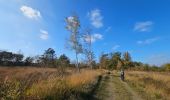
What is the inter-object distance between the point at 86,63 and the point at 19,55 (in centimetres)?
1980

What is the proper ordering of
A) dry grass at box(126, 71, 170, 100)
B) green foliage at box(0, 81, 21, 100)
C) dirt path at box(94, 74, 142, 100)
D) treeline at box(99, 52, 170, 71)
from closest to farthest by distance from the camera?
1. green foliage at box(0, 81, 21, 100)
2. dirt path at box(94, 74, 142, 100)
3. dry grass at box(126, 71, 170, 100)
4. treeline at box(99, 52, 170, 71)

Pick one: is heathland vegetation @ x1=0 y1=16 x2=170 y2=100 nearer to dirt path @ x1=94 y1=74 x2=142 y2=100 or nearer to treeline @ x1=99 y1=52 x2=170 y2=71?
dirt path @ x1=94 y1=74 x2=142 y2=100

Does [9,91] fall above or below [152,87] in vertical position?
below

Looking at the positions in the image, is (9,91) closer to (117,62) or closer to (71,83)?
(71,83)

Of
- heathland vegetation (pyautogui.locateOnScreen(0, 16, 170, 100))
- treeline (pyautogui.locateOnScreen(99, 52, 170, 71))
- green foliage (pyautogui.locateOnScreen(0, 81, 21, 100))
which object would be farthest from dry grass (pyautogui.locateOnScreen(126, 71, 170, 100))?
treeline (pyautogui.locateOnScreen(99, 52, 170, 71))

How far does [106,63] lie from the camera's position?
273ft

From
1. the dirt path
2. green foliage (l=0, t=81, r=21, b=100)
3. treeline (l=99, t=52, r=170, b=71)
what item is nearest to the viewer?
green foliage (l=0, t=81, r=21, b=100)

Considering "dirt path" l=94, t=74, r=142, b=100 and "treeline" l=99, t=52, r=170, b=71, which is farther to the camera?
"treeline" l=99, t=52, r=170, b=71

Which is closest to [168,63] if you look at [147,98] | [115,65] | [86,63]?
[115,65]

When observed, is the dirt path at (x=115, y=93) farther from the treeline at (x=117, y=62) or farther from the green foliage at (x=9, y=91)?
the treeline at (x=117, y=62)

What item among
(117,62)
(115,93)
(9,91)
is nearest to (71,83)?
(115,93)

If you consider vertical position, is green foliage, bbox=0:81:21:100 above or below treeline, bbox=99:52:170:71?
below

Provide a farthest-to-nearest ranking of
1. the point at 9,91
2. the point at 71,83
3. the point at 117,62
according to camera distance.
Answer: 1. the point at 117,62
2. the point at 71,83
3. the point at 9,91

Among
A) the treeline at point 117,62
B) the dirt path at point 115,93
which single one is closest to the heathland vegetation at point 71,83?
the dirt path at point 115,93
